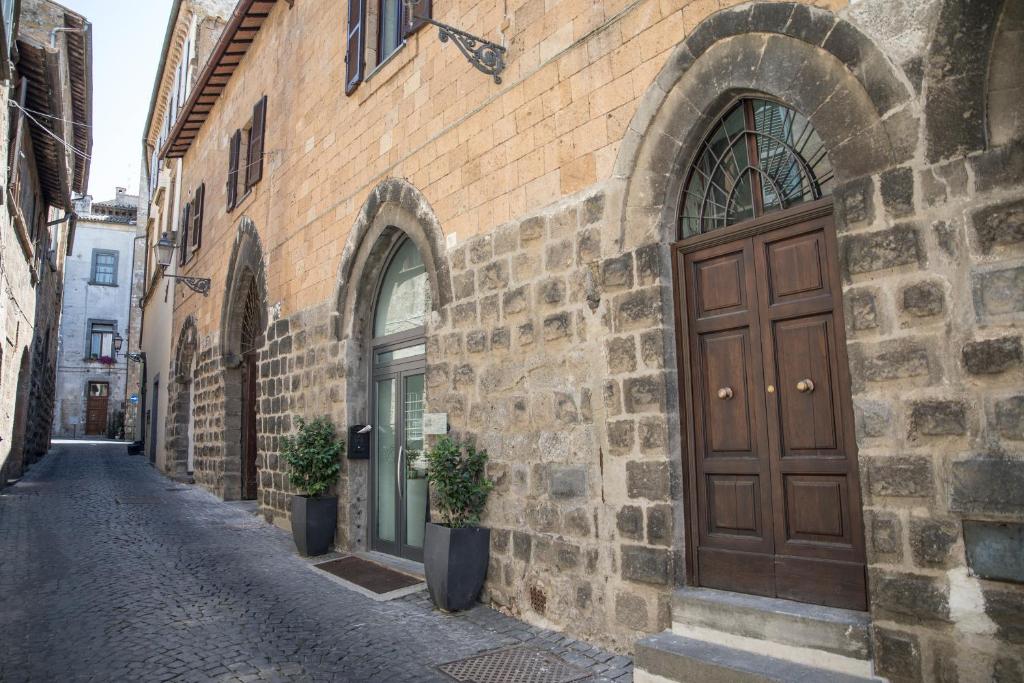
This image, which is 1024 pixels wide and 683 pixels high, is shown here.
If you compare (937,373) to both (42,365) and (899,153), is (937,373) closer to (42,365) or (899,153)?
(899,153)

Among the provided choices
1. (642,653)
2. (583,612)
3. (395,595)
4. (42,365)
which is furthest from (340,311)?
(42,365)

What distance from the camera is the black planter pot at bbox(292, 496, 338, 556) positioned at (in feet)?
24.0

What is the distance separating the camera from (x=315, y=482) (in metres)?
7.57

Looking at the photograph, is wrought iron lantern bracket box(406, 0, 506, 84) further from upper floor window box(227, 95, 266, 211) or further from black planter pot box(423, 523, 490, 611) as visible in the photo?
upper floor window box(227, 95, 266, 211)

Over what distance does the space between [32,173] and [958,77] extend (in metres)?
15.2

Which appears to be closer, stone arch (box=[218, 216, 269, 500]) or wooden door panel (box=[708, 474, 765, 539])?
wooden door panel (box=[708, 474, 765, 539])

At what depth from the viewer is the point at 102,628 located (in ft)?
15.5

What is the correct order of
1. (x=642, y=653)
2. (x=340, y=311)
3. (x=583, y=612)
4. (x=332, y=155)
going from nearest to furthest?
(x=642, y=653), (x=583, y=612), (x=340, y=311), (x=332, y=155)

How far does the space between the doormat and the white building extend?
98.3 ft

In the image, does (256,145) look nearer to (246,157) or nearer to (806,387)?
(246,157)

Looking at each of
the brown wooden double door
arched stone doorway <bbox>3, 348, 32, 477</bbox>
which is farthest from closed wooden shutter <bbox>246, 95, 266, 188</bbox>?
the brown wooden double door

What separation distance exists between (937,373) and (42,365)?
20343mm

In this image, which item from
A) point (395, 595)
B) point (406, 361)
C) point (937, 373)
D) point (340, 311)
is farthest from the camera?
point (340, 311)

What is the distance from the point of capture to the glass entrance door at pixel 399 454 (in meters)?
6.82
